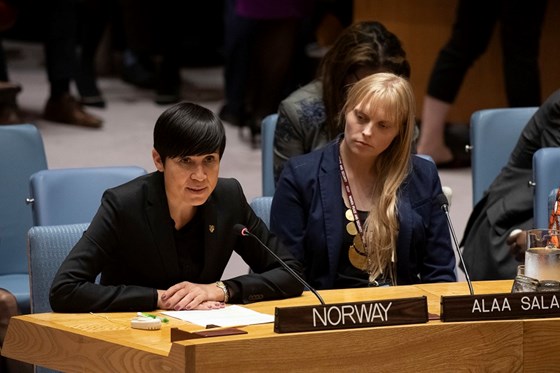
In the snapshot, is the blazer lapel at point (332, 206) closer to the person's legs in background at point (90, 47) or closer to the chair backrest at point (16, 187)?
the chair backrest at point (16, 187)

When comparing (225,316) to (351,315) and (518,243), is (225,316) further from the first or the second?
(518,243)

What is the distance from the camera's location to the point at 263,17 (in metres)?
7.57

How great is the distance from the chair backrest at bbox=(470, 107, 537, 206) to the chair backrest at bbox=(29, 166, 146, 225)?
147 cm

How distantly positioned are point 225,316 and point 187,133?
0.50m

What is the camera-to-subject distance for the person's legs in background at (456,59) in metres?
6.96

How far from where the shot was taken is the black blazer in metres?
3.28

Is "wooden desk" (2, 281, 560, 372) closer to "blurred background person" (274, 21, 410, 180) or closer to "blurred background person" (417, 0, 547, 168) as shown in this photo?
"blurred background person" (274, 21, 410, 180)

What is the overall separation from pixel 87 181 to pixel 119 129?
148 inches

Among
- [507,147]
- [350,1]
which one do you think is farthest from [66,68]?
[507,147]

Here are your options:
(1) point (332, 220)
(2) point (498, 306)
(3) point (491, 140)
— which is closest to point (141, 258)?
(1) point (332, 220)

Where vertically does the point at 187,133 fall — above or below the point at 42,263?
above

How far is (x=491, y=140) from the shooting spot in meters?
5.09

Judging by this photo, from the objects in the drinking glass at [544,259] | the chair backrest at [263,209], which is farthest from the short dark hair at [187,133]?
the drinking glass at [544,259]

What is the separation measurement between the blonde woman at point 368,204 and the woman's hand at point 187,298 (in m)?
0.68
